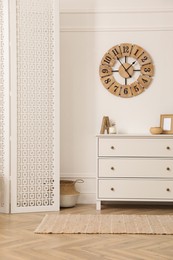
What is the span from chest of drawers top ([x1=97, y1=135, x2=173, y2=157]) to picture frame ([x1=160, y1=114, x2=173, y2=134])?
307 mm

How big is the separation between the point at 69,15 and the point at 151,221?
2697 mm

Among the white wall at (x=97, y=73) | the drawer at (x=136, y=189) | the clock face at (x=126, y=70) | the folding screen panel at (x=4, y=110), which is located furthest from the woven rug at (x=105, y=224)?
the clock face at (x=126, y=70)

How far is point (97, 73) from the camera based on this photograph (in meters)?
6.04

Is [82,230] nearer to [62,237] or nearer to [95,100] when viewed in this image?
[62,237]

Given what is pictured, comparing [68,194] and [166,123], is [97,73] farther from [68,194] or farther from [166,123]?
[68,194]

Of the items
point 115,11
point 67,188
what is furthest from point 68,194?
point 115,11

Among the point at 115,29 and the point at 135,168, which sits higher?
the point at 115,29

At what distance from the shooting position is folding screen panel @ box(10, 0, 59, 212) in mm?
5418

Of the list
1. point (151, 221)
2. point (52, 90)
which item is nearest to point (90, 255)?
point (151, 221)

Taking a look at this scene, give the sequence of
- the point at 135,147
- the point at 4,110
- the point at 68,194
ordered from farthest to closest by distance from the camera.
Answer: the point at 68,194, the point at 135,147, the point at 4,110

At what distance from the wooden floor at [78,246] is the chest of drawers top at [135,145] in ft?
4.25

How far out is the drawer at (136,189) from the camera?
18.1 feet

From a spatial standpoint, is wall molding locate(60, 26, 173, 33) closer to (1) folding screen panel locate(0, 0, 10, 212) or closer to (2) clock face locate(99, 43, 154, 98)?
(2) clock face locate(99, 43, 154, 98)

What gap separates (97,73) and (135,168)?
1302mm
